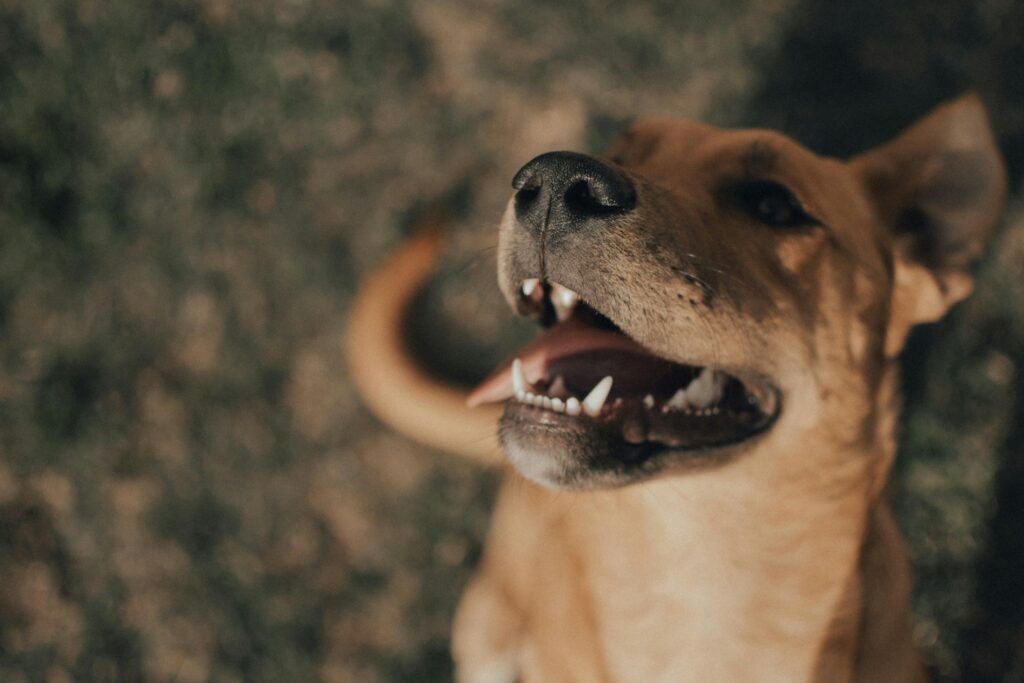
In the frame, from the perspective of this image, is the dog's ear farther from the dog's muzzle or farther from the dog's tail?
the dog's tail

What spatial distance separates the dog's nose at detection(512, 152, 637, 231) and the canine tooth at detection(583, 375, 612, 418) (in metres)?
0.40

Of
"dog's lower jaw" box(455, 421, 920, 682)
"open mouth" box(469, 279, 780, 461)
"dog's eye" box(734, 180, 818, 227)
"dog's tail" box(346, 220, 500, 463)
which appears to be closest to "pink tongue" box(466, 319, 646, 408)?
"open mouth" box(469, 279, 780, 461)

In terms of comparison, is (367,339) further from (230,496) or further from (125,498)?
(125,498)

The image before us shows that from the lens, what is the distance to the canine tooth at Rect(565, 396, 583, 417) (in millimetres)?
1909

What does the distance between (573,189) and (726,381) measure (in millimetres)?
719

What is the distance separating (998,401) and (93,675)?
443 centimetres

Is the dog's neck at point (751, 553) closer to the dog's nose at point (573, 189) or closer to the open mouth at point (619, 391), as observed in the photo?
the open mouth at point (619, 391)

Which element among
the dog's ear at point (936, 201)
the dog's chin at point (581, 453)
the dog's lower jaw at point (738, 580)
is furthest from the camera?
the dog's ear at point (936, 201)

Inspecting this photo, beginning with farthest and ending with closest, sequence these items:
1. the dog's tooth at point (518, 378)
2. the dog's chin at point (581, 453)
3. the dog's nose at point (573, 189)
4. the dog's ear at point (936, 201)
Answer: the dog's ear at point (936, 201) → the dog's tooth at point (518, 378) → the dog's chin at point (581, 453) → the dog's nose at point (573, 189)

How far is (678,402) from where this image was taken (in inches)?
80.0

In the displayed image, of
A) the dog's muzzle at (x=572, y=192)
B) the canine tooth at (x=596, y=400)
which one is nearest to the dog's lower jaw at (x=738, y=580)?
the canine tooth at (x=596, y=400)

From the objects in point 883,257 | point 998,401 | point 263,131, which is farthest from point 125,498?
point 998,401

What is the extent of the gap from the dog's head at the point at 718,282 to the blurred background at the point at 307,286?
1.57 meters

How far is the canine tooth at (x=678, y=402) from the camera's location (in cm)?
201
